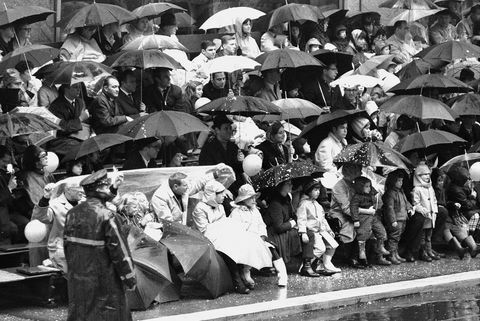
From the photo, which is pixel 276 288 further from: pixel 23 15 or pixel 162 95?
pixel 23 15

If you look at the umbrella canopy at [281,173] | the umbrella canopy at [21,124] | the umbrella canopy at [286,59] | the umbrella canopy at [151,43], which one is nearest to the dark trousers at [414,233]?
the umbrella canopy at [281,173]

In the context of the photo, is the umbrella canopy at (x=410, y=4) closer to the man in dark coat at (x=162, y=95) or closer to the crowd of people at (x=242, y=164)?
the crowd of people at (x=242, y=164)

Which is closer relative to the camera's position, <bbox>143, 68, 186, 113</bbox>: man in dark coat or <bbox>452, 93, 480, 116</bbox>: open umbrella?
<bbox>143, 68, 186, 113</bbox>: man in dark coat

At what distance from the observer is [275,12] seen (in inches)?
996

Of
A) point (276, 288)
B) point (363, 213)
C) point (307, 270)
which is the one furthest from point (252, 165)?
point (276, 288)

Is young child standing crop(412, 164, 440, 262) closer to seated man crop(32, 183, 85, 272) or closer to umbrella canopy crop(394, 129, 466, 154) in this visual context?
umbrella canopy crop(394, 129, 466, 154)

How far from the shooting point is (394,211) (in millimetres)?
21391

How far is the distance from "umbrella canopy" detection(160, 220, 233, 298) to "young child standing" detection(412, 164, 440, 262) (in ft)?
13.5

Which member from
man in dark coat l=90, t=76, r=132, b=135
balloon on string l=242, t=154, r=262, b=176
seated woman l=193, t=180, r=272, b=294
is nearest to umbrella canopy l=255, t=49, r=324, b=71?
balloon on string l=242, t=154, r=262, b=176

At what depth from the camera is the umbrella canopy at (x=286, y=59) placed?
2319 cm

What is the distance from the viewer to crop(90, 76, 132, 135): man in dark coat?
2091 cm

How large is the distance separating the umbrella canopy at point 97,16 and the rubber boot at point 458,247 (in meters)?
6.18

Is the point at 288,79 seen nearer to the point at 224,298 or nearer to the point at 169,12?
the point at 169,12

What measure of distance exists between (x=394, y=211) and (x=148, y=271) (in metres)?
4.89
